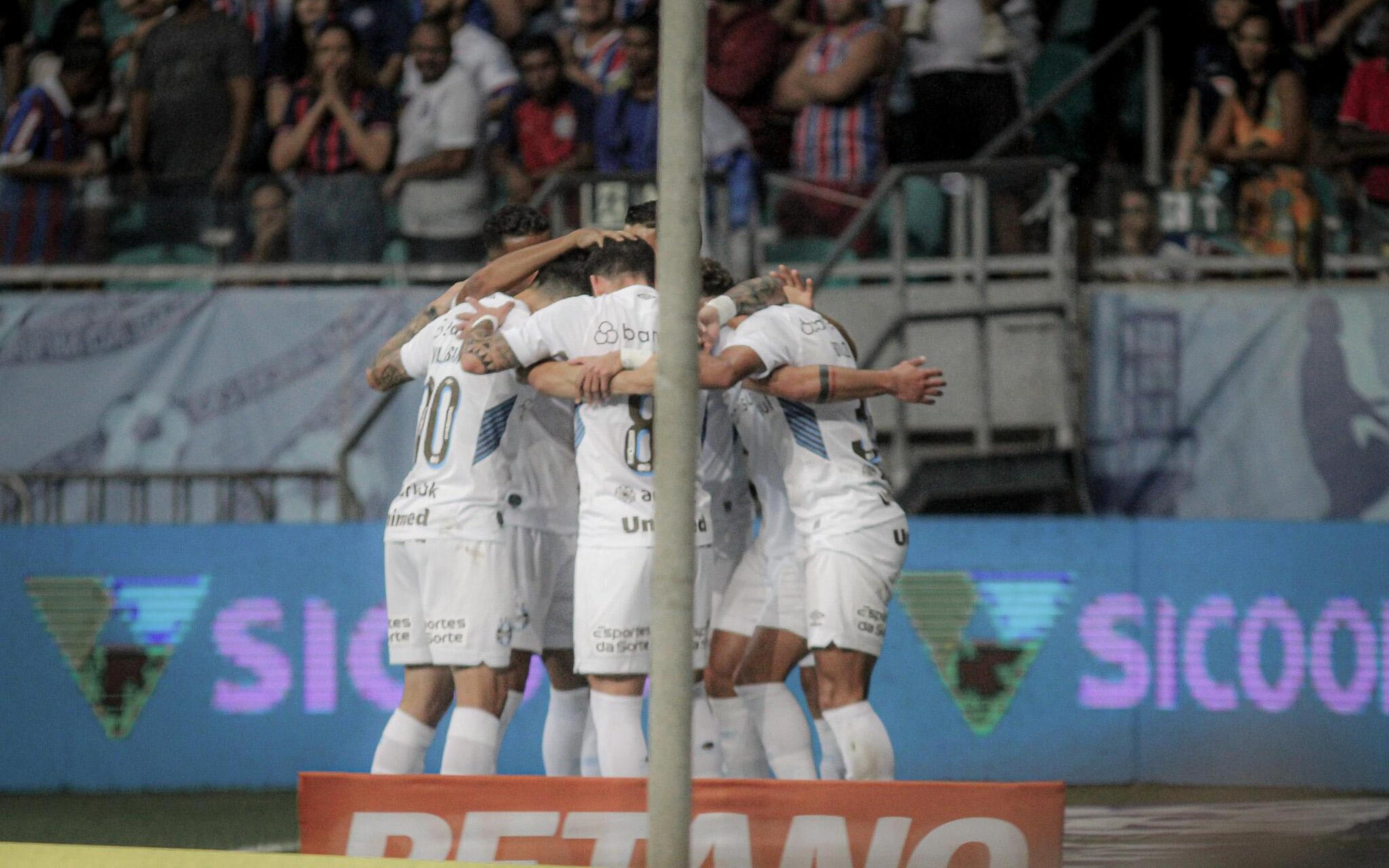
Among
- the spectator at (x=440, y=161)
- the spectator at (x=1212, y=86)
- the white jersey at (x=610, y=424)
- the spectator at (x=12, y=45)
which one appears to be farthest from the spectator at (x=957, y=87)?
the spectator at (x=12, y=45)

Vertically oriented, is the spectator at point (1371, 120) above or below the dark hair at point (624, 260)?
above

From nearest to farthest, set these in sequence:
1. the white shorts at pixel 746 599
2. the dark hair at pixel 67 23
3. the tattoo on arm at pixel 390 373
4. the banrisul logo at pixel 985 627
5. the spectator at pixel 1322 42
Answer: the white shorts at pixel 746 599 → the tattoo on arm at pixel 390 373 → the banrisul logo at pixel 985 627 → the spectator at pixel 1322 42 → the dark hair at pixel 67 23

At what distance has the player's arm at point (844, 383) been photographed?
6523mm

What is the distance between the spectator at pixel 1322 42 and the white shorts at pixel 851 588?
248 inches

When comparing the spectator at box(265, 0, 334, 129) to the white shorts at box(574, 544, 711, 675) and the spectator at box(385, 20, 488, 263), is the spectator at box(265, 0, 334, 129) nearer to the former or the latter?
the spectator at box(385, 20, 488, 263)

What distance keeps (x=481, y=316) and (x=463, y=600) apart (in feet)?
3.46

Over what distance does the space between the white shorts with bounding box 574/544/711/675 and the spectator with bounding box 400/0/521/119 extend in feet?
20.1

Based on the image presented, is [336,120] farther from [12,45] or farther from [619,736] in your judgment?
[619,736]

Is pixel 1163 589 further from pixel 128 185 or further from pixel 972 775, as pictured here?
pixel 128 185

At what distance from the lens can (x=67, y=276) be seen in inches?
445

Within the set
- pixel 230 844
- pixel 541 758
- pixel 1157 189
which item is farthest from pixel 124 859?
pixel 1157 189

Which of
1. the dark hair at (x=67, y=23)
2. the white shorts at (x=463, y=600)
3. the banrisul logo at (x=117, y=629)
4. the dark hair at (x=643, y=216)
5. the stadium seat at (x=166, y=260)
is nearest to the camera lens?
the white shorts at (x=463, y=600)

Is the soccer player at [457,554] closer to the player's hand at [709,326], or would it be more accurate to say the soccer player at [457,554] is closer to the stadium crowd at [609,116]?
the player's hand at [709,326]

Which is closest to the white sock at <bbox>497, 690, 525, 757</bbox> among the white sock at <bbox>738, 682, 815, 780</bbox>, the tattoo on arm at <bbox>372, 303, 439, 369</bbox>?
the white sock at <bbox>738, 682, 815, 780</bbox>
